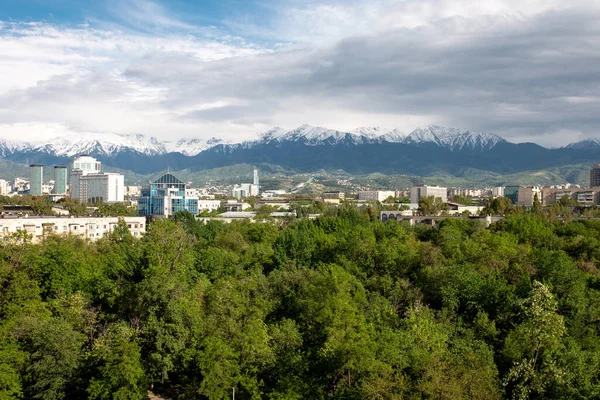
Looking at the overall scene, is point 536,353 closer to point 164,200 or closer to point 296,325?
point 296,325

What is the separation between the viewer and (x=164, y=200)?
3607 inches

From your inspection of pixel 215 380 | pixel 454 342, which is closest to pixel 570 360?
pixel 454 342

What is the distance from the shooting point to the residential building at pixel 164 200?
9162 cm

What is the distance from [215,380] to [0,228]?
4034 centimetres

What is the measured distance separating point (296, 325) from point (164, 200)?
64589mm

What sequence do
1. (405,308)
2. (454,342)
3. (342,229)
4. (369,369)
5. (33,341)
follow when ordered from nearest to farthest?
(369,369) → (33,341) → (454,342) → (405,308) → (342,229)

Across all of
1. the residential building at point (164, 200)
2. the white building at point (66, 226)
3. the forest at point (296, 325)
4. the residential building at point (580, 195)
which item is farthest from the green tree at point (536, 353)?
the residential building at point (580, 195)

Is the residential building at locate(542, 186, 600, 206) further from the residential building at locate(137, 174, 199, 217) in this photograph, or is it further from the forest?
the forest

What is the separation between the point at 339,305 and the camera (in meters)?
29.9

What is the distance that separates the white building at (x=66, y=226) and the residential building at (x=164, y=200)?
61.6 ft

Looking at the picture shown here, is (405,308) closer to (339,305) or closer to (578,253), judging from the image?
(339,305)

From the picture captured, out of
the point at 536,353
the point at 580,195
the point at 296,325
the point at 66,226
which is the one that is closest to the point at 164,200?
the point at 66,226

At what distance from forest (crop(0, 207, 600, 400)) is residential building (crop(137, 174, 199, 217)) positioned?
48.3m

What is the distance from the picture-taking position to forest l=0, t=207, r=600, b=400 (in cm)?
2453
